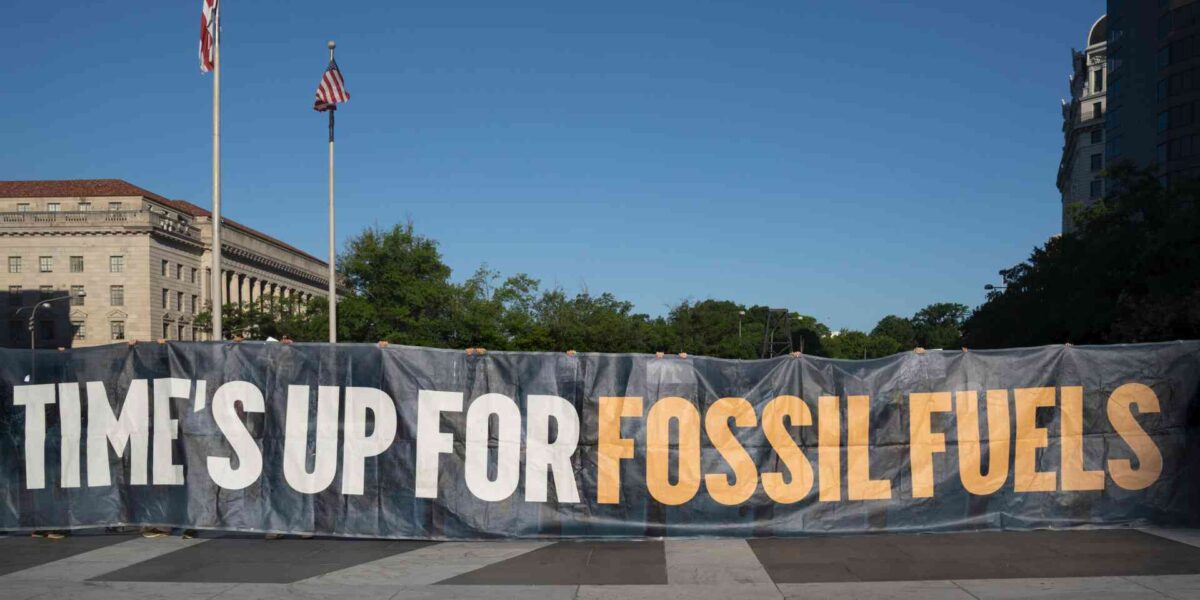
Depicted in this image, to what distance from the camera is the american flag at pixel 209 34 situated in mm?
20844

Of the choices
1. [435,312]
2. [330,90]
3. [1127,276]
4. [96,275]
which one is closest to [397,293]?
[435,312]

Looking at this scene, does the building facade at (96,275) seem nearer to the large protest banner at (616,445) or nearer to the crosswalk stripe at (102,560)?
the large protest banner at (616,445)

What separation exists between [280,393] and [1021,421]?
8908 mm

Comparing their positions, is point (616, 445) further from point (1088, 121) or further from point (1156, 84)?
point (1088, 121)

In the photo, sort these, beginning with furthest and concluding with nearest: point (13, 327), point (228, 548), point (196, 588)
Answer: point (13, 327) → point (228, 548) → point (196, 588)

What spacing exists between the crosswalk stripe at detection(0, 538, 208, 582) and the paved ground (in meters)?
0.02

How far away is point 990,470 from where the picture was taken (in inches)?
472

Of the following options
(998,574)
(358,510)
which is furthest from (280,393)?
(998,574)

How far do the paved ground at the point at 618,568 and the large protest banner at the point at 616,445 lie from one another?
0.36 metres

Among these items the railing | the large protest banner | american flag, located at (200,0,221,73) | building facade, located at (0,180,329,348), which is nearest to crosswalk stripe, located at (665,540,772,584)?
the large protest banner

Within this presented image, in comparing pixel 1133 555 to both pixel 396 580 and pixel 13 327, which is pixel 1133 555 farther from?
pixel 13 327

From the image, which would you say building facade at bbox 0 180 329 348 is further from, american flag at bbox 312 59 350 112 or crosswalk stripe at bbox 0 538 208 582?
crosswalk stripe at bbox 0 538 208 582

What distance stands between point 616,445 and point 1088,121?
376ft

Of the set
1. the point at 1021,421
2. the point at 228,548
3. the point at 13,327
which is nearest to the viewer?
the point at 228,548
